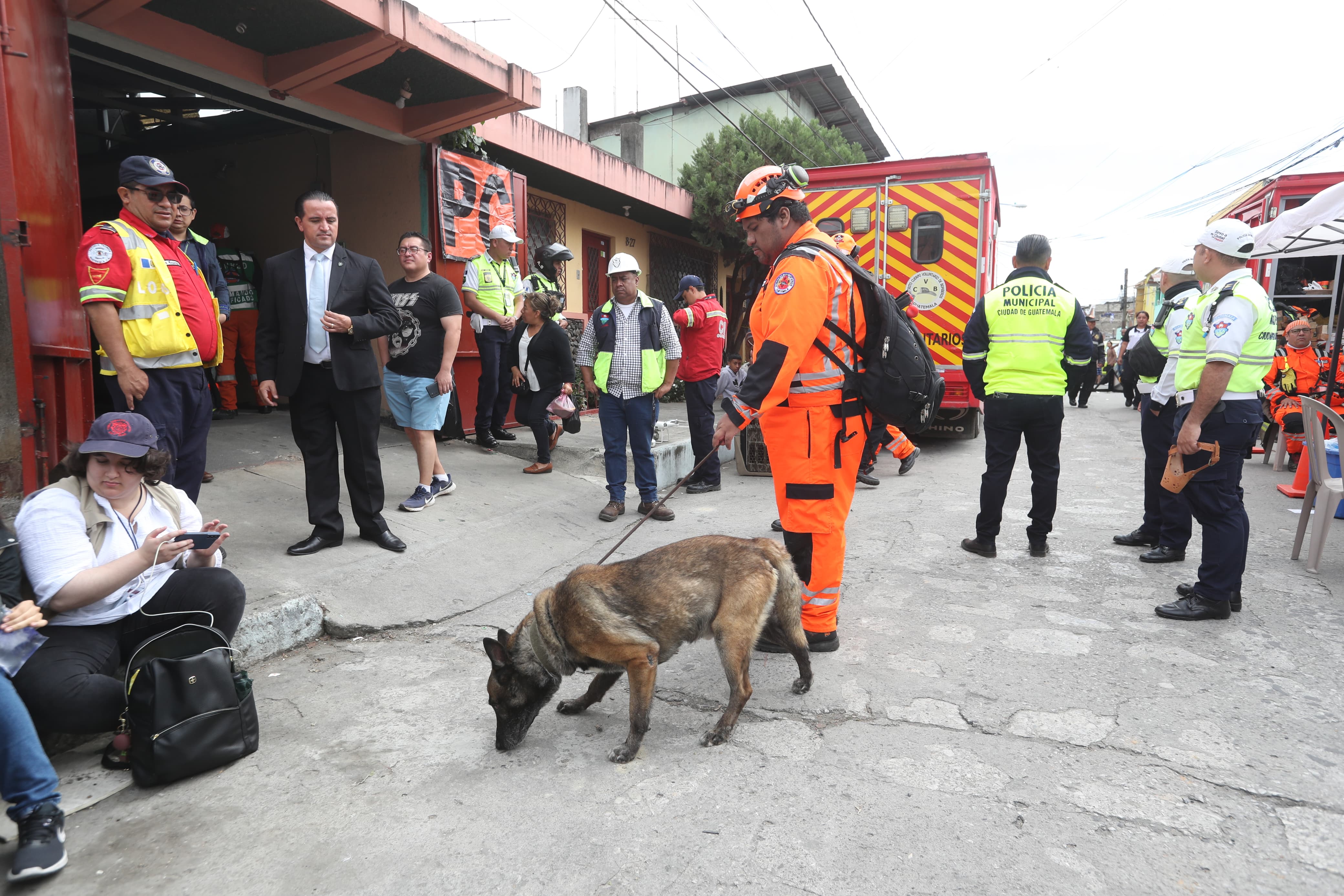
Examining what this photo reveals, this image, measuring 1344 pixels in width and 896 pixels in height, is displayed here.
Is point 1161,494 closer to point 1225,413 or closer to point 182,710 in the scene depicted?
point 1225,413

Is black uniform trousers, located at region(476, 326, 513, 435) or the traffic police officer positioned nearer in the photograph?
the traffic police officer

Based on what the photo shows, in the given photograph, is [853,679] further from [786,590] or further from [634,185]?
[634,185]

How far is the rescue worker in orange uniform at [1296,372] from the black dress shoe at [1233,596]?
557 cm

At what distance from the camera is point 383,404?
8.07 metres

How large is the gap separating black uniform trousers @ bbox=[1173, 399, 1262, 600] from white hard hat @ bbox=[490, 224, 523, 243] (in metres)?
5.70

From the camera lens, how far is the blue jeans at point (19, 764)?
216 cm

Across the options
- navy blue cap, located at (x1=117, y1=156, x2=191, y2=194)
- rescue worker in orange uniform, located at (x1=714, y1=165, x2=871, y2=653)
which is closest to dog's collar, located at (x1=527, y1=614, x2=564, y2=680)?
rescue worker in orange uniform, located at (x1=714, y1=165, x2=871, y2=653)

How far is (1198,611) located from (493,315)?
6.05m

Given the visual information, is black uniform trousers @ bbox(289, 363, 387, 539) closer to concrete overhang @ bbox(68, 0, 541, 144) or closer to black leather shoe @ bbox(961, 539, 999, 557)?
concrete overhang @ bbox(68, 0, 541, 144)

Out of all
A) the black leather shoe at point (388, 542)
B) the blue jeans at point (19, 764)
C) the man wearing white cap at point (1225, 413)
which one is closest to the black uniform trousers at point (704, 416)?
the black leather shoe at point (388, 542)

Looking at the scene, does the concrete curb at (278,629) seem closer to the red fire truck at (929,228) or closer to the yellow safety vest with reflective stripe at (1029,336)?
the yellow safety vest with reflective stripe at (1029,336)

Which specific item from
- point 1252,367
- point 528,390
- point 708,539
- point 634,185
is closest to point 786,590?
point 708,539

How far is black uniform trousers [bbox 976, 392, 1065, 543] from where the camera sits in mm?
4945

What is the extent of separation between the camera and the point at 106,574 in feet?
8.47
